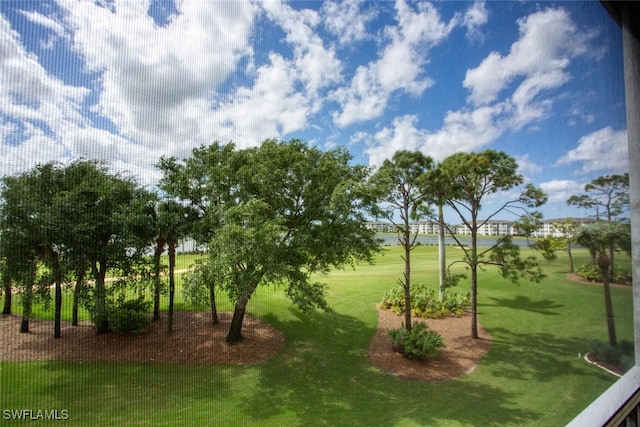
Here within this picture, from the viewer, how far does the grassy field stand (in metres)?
1.45

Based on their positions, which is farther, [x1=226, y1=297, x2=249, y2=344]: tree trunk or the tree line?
[x1=226, y1=297, x2=249, y2=344]: tree trunk

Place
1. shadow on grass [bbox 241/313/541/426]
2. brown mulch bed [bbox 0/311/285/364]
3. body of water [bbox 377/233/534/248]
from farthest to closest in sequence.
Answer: body of water [bbox 377/233/534/248], shadow on grass [bbox 241/313/541/426], brown mulch bed [bbox 0/311/285/364]

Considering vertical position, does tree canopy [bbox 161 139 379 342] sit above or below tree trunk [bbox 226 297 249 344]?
above

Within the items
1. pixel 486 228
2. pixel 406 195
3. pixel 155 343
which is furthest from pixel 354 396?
pixel 486 228

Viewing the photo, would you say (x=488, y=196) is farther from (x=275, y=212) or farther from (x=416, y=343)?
(x=275, y=212)

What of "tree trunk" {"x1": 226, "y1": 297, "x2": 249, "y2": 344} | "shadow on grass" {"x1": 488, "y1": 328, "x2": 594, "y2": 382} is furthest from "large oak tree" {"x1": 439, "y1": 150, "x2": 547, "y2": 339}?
"tree trunk" {"x1": 226, "y1": 297, "x2": 249, "y2": 344}

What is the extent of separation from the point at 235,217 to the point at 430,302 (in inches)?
119

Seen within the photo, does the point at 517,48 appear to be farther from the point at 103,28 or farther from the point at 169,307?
the point at 169,307

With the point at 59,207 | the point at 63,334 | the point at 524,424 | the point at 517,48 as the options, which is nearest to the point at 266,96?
the point at 59,207

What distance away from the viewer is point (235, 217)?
98.3 inches

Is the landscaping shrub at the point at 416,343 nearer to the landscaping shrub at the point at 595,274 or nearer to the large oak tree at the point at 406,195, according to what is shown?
the large oak tree at the point at 406,195

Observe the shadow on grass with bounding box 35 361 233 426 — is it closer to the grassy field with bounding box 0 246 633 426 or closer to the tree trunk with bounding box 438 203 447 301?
the grassy field with bounding box 0 246 633 426

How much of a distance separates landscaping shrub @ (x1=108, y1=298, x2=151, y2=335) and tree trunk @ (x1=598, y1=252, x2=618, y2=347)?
3974 millimetres

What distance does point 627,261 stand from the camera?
1.77 metres
